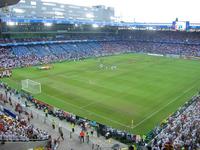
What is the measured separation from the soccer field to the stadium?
12 centimetres

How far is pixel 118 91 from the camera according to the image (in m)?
39.3

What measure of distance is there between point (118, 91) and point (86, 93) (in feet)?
17.3

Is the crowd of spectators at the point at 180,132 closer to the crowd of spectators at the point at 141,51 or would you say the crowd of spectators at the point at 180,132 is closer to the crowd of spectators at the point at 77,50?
the crowd of spectators at the point at 141,51

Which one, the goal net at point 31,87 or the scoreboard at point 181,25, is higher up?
the scoreboard at point 181,25

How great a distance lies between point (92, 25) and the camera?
94625 mm

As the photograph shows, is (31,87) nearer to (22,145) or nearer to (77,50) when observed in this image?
(22,145)

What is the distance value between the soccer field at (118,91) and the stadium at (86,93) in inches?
4.6

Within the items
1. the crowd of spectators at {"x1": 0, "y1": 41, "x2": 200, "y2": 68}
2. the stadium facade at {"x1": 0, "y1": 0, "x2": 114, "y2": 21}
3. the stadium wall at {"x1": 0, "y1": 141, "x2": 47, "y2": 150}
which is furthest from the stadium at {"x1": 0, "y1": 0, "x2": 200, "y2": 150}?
the stadium facade at {"x1": 0, "y1": 0, "x2": 114, "y2": 21}

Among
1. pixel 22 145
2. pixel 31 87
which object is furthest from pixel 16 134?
pixel 31 87

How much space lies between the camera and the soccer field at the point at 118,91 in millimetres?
29822

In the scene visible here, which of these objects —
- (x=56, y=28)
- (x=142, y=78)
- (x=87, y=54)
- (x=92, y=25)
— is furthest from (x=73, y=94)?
(x=92, y=25)

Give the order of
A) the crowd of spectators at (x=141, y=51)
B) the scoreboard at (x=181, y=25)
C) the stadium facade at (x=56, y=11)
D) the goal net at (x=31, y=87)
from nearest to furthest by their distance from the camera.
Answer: the crowd of spectators at (x=141, y=51)
the goal net at (x=31, y=87)
the scoreboard at (x=181, y=25)
the stadium facade at (x=56, y=11)

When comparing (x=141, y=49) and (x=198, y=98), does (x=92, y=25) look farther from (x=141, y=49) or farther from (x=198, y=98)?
(x=198, y=98)

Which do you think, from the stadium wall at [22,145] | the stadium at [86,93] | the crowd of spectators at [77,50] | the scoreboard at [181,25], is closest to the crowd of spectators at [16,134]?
the stadium at [86,93]
